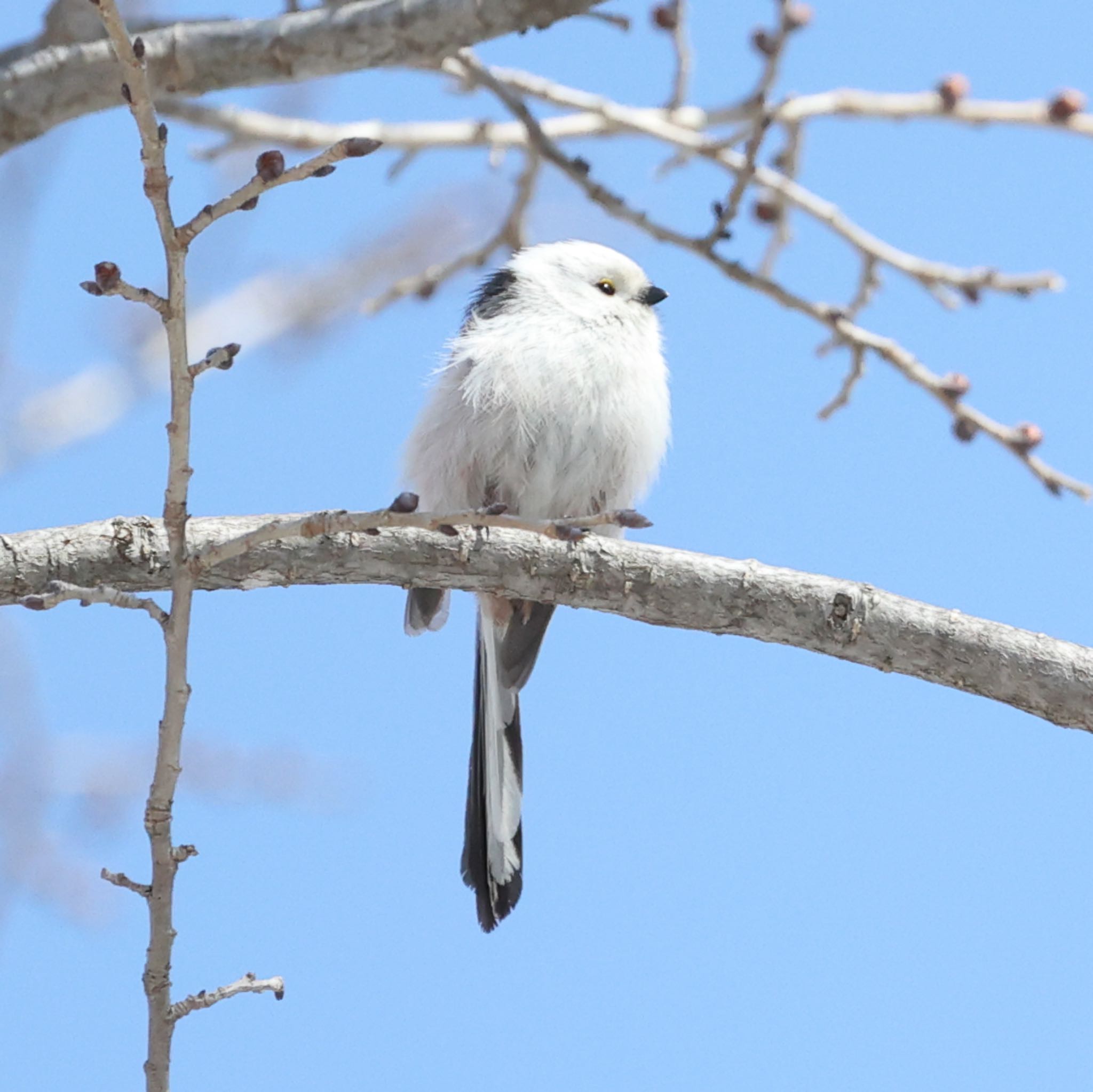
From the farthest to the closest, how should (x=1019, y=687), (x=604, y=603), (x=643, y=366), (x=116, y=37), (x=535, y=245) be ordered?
(x=535, y=245), (x=643, y=366), (x=604, y=603), (x=1019, y=687), (x=116, y=37)

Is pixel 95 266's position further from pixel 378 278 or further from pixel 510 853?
pixel 510 853

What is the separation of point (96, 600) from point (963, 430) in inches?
97.5

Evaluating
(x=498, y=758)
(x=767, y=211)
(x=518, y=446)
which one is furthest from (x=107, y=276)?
(x=767, y=211)

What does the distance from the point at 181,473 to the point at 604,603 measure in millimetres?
1312

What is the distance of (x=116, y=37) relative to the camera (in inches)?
58.9

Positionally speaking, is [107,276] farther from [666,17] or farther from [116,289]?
[666,17]

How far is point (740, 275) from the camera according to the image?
3.49 m

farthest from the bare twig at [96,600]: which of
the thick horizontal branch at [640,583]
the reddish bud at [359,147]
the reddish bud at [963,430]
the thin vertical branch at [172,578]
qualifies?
the reddish bud at [963,430]

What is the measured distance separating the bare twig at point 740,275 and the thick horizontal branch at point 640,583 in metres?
0.81

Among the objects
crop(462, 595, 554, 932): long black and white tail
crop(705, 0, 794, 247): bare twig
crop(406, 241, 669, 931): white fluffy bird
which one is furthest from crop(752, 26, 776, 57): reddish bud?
crop(462, 595, 554, 932): long black and white tail

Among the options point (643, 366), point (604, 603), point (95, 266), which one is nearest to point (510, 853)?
point (604, 603)

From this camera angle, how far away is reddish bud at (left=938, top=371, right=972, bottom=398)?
11.5 ft

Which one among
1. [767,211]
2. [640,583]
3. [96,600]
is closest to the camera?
[96,600]

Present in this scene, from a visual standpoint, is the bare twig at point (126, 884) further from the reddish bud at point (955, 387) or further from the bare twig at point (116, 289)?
the reddish bud at point (955, 387)
